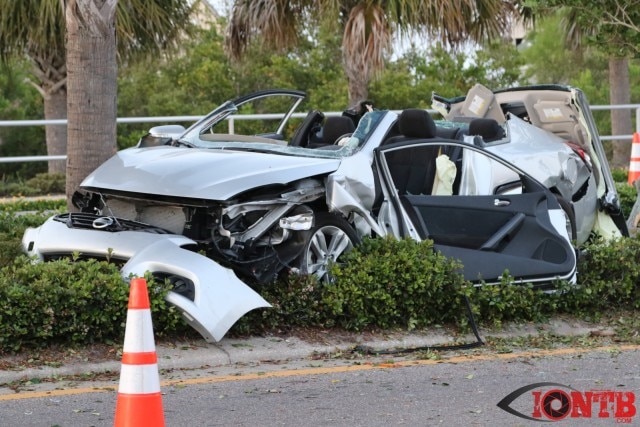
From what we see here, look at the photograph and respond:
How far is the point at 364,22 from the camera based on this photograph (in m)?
17.9

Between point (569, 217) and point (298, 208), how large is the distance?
2.89 m

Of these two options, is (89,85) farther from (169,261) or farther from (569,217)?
(569,217)

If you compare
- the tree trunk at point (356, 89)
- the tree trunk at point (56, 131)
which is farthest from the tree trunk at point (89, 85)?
the tree trunk at point (56, 131)

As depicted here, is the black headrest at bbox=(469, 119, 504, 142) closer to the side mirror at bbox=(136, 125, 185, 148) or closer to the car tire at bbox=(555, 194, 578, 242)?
the car tire at bbox=(555, 194, 578, 242)

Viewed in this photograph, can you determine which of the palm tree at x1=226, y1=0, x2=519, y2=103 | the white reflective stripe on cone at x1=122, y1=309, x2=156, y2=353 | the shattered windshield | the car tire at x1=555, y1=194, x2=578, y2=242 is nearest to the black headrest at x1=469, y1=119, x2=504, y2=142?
the car tire at x1=555, y1=194, x2=578, y2=242

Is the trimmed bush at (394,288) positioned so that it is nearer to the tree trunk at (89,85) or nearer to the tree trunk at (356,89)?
the tree trunk at (89,85)

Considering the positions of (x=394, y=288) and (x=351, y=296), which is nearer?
(x=351, y=296)

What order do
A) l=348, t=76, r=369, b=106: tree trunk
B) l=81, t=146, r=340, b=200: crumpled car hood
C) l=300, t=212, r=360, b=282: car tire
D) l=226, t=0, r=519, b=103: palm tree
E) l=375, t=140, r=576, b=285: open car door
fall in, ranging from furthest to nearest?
l=348, t=76, r=369, b=106: tree trunk → l=226, t=0, r=519, b=103: palm tree → l=375, t=140, r=576, b=285: open car door → l=300, t=212, r=360, b=282: car tire → l=81, t=146, r=340, b=200: crumpled car hood

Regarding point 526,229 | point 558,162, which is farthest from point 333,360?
point 558,162

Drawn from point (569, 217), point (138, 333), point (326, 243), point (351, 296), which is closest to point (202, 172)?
point (326, 243)

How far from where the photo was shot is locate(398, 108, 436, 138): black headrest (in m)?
9.59

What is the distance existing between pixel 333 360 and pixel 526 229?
208cm

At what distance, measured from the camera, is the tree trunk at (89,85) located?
10180mm

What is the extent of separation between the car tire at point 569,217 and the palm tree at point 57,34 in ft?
33.1
